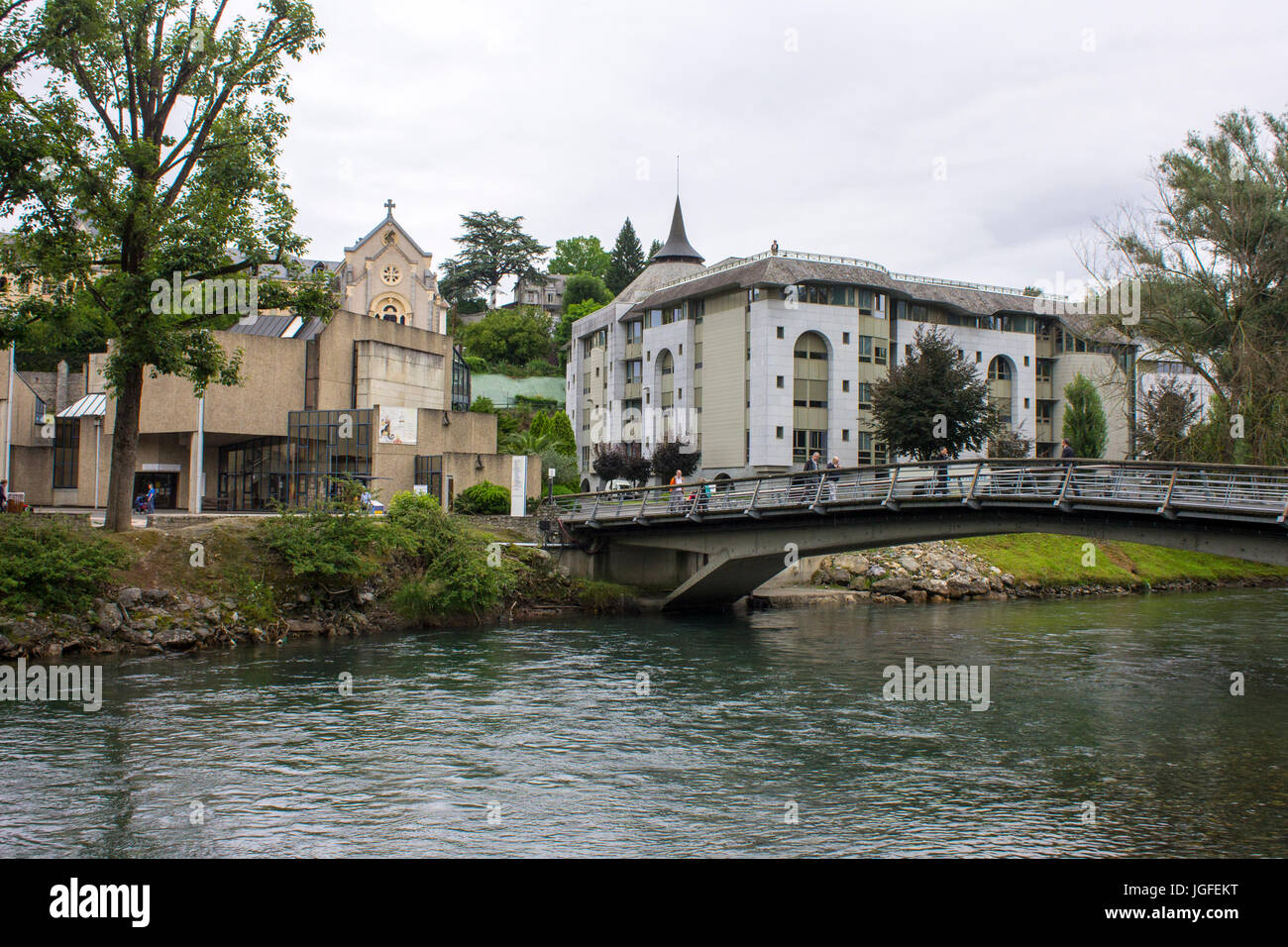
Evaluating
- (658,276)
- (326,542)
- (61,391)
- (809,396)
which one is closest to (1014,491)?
(326,542)

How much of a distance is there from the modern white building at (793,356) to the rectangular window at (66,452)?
33.2 metres

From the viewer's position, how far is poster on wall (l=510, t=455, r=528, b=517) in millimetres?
48625

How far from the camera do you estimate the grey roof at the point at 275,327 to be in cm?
5534

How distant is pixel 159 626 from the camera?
30.0 meters

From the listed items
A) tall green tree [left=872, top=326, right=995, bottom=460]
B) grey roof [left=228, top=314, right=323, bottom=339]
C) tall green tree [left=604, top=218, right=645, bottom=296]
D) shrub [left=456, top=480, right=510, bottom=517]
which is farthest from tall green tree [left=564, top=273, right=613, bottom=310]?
shrub [left=456, top=480, right=510, bottom=517]

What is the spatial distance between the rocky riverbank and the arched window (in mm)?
15224

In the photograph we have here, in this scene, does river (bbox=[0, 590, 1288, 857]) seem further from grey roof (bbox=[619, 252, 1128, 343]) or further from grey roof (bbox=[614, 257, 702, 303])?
grey roof (bbox=[614, 257, 702, 303])

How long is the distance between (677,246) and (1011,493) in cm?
6273

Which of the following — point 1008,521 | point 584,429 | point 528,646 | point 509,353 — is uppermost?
point 509,353
